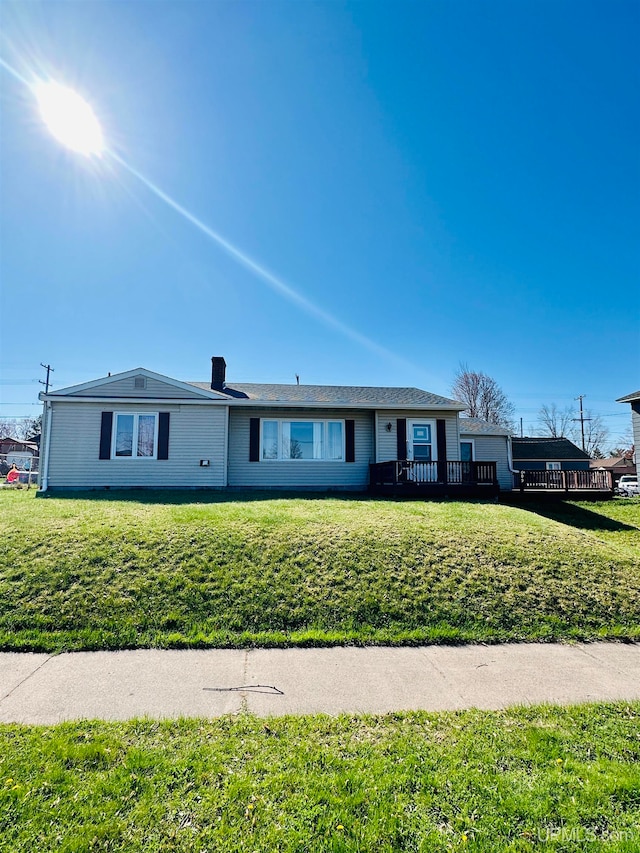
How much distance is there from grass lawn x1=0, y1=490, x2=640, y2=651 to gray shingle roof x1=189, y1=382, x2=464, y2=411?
6.44 meters

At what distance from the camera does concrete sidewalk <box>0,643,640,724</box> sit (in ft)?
11.0

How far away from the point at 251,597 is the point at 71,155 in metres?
10.3

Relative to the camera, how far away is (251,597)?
5590 millimetres

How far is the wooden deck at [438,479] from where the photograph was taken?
44.1ft

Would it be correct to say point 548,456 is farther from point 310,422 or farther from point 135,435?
point 135,435

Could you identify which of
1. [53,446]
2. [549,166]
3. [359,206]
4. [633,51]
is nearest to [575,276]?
[549,166]


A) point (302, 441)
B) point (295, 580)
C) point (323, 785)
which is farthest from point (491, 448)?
point (323, 785)

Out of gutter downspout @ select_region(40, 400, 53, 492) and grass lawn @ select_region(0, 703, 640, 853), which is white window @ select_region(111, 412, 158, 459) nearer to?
gutter downspout @ select_region(40, 400, 53, 492)

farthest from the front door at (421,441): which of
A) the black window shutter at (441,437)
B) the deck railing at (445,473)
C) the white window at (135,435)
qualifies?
the white window at (135,435)

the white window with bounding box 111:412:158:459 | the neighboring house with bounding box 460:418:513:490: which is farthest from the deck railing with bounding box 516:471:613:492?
the white window with bounding box 111:412:158:459

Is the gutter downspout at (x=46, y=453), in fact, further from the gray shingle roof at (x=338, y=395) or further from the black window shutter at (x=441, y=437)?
the black window shutter at (x=441, y=437)

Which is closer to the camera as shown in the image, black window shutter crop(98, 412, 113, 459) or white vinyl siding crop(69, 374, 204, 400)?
black window shutter crop(98, 412, 113, 459)

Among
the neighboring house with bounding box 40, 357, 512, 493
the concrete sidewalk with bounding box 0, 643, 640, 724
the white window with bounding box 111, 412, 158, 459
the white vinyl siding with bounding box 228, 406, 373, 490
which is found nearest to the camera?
the concrete sidewalk with bounding box 0, 643, 640, 724

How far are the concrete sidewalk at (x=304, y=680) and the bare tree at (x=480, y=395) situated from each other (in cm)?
3773
